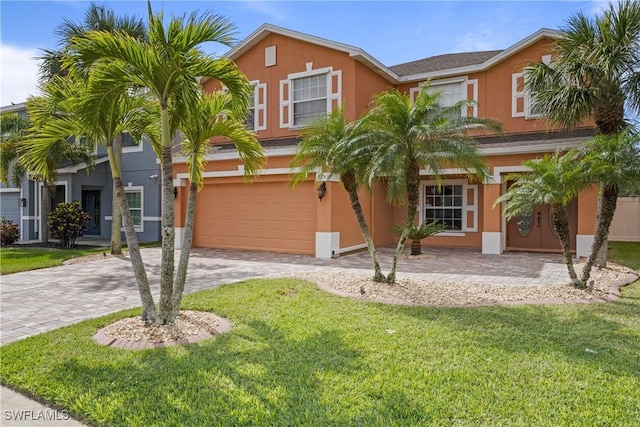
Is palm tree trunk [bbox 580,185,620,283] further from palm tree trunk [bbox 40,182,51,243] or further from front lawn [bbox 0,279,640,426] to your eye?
palm tree trunk [bbox 40,182,51,243]

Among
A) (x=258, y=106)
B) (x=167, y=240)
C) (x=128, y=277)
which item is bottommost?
(x=128, y=277)

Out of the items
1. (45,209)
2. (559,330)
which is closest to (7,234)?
(45,209)

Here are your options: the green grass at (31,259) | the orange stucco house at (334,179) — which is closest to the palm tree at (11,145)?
the green grass at (31,259)

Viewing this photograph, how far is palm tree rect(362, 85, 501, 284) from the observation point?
759 cm

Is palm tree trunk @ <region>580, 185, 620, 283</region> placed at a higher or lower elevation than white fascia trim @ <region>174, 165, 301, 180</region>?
lower

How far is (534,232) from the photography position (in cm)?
1510

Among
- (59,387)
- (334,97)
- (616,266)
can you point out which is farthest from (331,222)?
(59,387)

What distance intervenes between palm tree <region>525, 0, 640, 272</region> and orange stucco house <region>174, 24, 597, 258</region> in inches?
107

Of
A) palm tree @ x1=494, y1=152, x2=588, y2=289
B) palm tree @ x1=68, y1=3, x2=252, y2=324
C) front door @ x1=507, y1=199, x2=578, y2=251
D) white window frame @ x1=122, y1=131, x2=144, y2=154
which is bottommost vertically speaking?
front door @ x1=507, y1=199, x2=578, y2=251

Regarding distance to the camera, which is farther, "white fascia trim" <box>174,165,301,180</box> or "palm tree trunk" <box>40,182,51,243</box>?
"palm tree trunk" <box>40,182,51,243</box>

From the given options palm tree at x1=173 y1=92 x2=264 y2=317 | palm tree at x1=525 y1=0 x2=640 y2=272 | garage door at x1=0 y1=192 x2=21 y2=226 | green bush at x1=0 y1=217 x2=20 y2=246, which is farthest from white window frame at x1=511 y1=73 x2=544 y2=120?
garage door at x1=0 y1=192 x2=21 y2=226

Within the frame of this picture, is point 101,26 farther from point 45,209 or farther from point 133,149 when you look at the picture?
point 45,209

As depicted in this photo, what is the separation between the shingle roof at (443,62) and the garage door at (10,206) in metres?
20.8

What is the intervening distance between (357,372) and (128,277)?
7.71m
